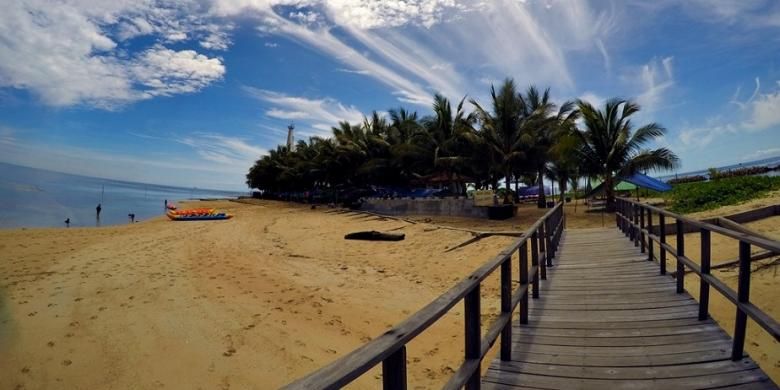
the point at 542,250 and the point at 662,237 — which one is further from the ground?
the point at 662,237

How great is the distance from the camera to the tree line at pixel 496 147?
58.1 ft

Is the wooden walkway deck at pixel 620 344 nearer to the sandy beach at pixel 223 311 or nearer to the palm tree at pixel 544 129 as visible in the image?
the sandy beach at pixel 223 311

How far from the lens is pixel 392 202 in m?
24.6

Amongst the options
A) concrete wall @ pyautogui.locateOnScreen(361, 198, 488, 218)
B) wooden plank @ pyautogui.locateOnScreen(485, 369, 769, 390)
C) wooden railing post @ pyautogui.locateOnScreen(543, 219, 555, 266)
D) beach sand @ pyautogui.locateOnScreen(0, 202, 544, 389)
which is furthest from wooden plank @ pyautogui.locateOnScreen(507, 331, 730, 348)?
concrete wall @ pyautogui.locateOnScreen(361, 198, 488, 218)

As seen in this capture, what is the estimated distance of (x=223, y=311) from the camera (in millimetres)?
6371

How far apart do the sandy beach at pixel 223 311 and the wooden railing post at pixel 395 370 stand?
10.0 feet

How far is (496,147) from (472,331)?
17995mm

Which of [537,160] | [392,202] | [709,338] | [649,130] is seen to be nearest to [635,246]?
[709,338]

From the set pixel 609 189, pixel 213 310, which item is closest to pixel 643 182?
pixel 609 189

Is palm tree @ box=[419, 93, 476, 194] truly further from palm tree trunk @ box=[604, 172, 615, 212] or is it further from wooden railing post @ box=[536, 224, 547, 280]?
wooden railing post @ box=[536, 224, 547, 280]

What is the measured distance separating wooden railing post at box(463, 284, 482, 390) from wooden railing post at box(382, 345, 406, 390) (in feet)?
2.72

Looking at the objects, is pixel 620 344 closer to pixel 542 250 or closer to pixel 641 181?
pixel 542 250

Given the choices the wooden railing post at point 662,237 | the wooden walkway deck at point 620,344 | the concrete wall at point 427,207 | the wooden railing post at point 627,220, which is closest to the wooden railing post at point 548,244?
the wooden walkway deck at point 620,344

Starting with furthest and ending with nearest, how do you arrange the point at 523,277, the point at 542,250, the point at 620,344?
the point at 542,250 → the point at 523,277 → the point at 620,344
